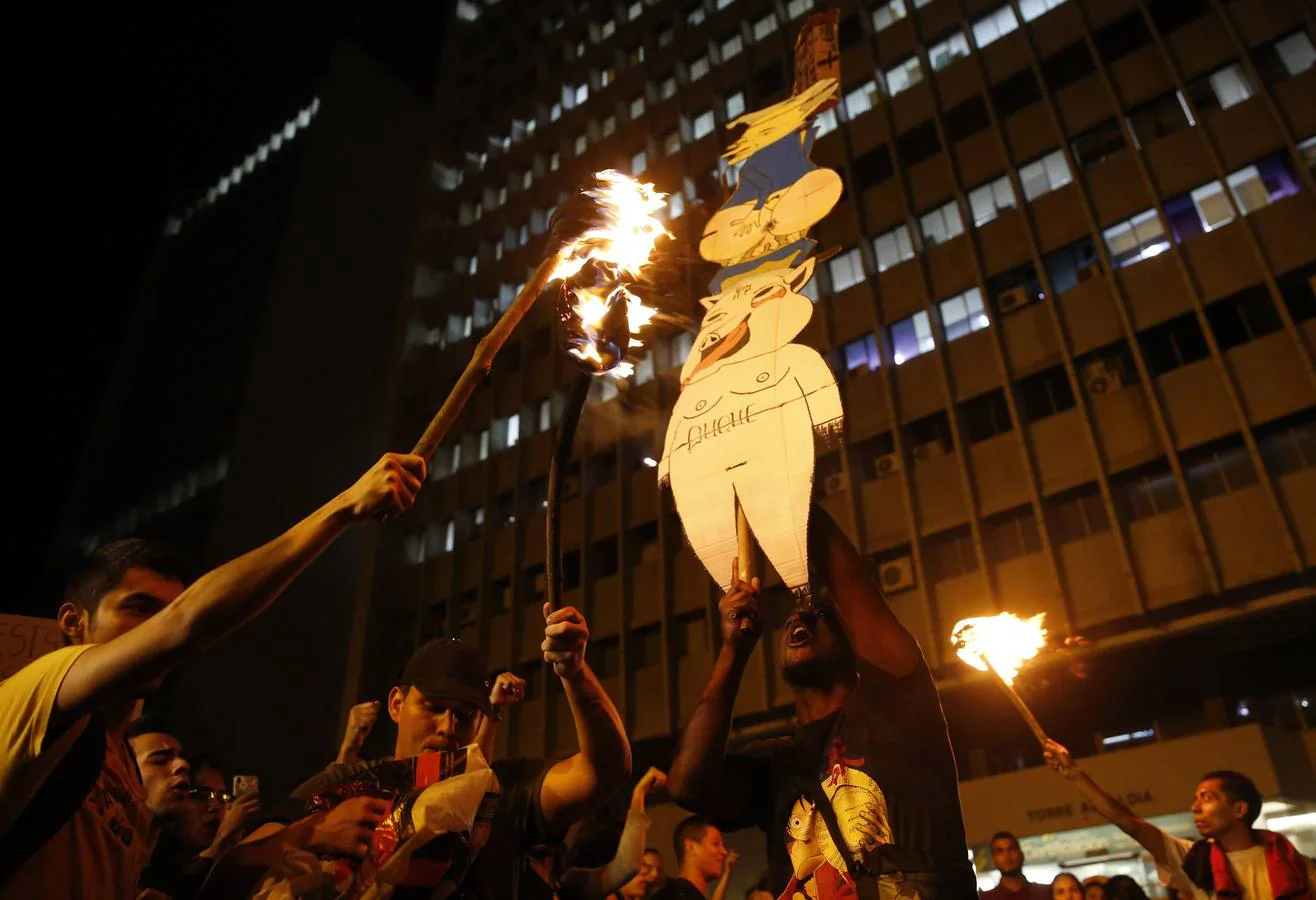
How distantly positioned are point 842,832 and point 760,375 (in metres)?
2.36

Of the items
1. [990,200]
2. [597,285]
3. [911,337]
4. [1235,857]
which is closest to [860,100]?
[990,200]

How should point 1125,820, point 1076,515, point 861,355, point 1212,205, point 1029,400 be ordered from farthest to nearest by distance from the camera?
point 861,355 < point 1029,400 < point 1212,205 < point 1076,515 < point 1125,820

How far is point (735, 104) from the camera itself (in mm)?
28016

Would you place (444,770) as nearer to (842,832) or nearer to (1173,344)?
(842,832)

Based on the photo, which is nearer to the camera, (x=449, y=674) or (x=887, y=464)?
(x=449, y=674)

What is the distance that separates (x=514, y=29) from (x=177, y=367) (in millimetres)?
22963

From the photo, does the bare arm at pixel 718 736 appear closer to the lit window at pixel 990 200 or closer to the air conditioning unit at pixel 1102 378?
the air conditioning unit at pixel 1102 378

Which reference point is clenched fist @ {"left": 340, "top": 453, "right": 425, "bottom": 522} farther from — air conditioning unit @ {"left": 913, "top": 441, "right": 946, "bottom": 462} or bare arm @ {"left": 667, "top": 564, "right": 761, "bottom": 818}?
air conditioning unit @ {"left": 913, "top": 441, "right": 946, "bottom": 462}

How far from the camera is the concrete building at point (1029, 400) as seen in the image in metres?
16.6

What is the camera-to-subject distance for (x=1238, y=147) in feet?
59.5

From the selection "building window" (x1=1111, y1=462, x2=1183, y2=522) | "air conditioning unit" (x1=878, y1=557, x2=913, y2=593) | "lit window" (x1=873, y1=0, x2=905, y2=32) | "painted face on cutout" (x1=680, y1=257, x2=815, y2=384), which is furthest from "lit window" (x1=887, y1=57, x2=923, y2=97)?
"painted face on cutout" (x1=680, y1=257, x2=815, y2=384)

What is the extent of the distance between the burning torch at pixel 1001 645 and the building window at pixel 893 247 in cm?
1735

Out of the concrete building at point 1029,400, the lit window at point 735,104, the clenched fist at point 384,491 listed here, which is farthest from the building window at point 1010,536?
the clenched fist at point 384,491

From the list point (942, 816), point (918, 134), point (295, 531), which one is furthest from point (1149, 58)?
point (295, 531)
